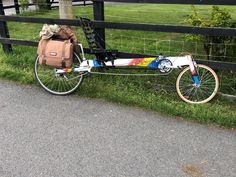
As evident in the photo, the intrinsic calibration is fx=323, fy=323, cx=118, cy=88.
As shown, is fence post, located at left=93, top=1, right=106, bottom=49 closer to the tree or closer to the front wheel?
the front wheel

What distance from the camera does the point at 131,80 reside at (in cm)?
499

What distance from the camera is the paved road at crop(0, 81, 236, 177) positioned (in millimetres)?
3107

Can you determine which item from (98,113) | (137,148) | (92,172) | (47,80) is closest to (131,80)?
(98,113)

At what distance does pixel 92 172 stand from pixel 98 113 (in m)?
1.26

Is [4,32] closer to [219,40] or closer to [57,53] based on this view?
[57,53]

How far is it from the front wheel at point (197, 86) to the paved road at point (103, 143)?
0.55m

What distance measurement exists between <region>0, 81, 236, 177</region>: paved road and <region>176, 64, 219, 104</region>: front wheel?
55 centimetres

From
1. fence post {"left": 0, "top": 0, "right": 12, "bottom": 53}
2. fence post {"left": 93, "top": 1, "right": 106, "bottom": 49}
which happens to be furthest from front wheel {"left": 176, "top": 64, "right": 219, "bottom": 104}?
fence post {"left": 0, "top": 0, "right": 12, "bottom": 53}

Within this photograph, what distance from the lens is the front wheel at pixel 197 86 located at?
4.31m

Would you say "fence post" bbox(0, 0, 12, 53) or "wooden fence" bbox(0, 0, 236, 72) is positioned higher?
"wooden fence" bbox(0, 0, 236, 72)

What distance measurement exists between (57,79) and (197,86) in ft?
6.94

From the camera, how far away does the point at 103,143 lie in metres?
3.55

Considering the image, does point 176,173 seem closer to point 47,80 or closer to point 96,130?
point 96,130

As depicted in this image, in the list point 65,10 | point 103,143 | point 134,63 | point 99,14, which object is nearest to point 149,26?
point 134,63
